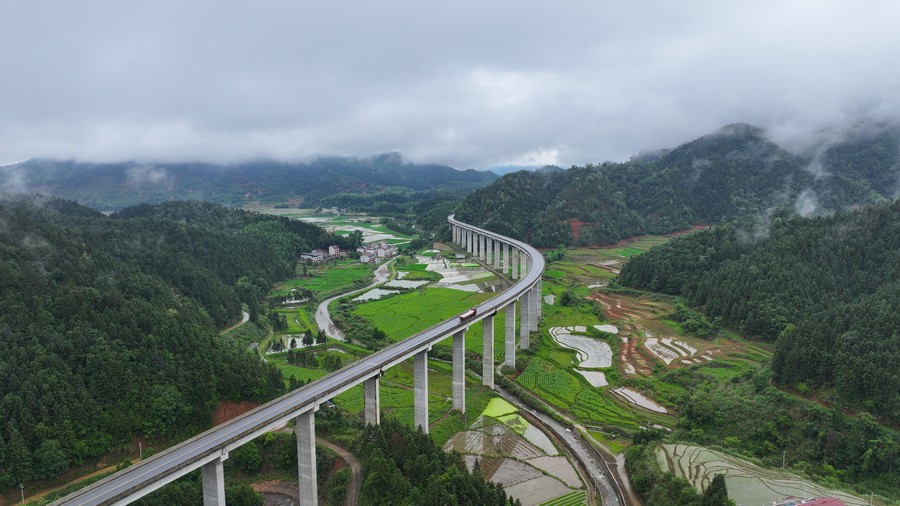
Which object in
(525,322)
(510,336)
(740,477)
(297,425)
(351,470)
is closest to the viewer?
(297,425)

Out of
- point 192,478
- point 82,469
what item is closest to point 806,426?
point 192,478

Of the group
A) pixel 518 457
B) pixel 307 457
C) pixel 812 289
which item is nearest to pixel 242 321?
pixel 307 457

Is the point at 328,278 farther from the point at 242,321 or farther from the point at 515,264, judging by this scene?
the point at 515,264

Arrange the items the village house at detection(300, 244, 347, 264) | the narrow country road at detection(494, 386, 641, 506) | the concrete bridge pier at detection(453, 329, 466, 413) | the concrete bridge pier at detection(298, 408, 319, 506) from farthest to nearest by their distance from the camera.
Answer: the village house at detection(300, 244, 347, 264)
the concrete bridge pier at detection(453, 329, 466, 413)
the narrow country road at detection(494, 386, 641, 506)
the concrete bridge pier at detection(298, 408, 319, 506)

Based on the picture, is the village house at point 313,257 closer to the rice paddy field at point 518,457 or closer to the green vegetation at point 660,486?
the rice paddy field at point 518,457

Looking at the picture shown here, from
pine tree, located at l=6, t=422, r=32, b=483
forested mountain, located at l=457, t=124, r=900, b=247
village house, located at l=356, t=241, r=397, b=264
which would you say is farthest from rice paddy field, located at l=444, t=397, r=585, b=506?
forested mountain, located at l=457, t=124, r=900, b=247

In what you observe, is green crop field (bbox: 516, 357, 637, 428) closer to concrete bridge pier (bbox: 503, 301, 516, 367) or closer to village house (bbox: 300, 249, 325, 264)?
concrete bridge pier (bbox: 503, 301, 516, 367)
